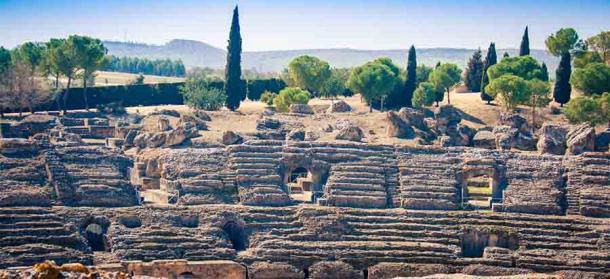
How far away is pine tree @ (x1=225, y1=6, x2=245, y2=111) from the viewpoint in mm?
63491

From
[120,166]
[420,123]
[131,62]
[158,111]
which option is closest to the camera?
[120,166]

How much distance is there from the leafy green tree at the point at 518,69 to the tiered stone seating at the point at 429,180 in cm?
2024

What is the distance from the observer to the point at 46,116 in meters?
56.4

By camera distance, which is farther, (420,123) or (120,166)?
(420,123)

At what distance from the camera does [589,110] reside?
187ft

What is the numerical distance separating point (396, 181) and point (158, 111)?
21.0m

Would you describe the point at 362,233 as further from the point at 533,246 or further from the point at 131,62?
the point at 131,62

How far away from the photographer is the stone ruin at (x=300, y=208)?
39.8 meters

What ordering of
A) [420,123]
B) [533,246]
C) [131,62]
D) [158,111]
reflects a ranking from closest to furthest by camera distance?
[533,246] < [420,123] < [158,111] < [131,62]

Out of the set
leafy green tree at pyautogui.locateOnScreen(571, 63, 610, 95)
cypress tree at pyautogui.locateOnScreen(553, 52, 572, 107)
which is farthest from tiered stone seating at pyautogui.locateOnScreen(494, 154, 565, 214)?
cypress tree at pyautogui.locateOnScreen(553, 52, 572, 107)

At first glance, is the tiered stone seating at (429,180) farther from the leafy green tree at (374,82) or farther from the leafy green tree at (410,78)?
the leafy green tree at (410,78)

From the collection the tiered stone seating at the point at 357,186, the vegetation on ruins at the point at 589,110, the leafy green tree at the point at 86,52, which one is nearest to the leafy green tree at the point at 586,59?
the vegetation on ruins at the point at 589,110

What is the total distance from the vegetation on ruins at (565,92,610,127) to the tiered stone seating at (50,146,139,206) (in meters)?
25.6

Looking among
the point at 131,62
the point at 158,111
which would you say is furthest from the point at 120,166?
the point at 131,62
